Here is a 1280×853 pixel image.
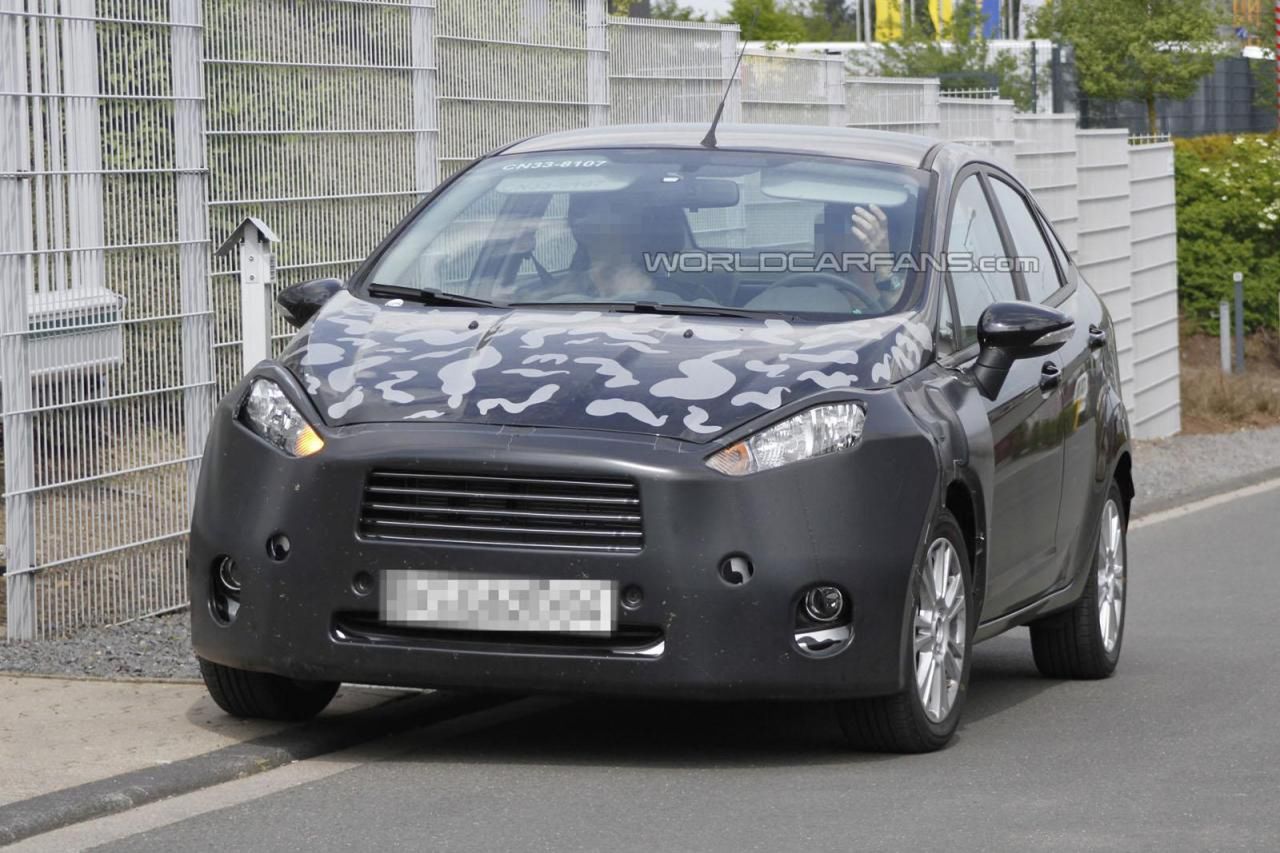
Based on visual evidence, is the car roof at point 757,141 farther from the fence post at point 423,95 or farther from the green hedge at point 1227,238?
the green hedge at point 1227,238

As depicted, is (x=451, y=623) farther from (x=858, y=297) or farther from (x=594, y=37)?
(x=594, y=37)

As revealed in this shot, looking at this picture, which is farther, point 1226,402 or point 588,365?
point 1226,402

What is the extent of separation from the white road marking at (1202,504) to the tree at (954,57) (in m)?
26.3

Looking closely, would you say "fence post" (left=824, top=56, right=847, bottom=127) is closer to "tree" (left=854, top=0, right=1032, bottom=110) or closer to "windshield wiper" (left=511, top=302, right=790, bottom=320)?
"windshield wiper" (left=511, top=302, right=790, bottom=320)

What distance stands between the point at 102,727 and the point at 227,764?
621 millimetres

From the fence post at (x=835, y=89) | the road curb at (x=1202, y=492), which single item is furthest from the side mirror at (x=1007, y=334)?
the fence post at (x=835, y=89)

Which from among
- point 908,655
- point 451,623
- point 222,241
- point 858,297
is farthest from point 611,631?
point 222,241

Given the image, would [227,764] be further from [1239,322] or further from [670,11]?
[670,11]

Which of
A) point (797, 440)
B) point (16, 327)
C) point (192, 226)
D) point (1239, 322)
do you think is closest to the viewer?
point (797, 440)

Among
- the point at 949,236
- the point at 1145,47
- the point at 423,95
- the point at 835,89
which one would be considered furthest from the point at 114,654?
the point at 1145,47

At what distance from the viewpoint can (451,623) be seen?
6.06 metres

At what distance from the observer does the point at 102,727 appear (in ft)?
21.9

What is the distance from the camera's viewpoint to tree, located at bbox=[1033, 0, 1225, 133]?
5272 cm

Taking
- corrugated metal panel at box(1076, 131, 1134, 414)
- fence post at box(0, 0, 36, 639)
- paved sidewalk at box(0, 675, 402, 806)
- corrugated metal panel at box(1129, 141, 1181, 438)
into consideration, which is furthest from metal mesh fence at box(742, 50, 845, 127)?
paved sidewalk at box(0, 675, 402, 806)
